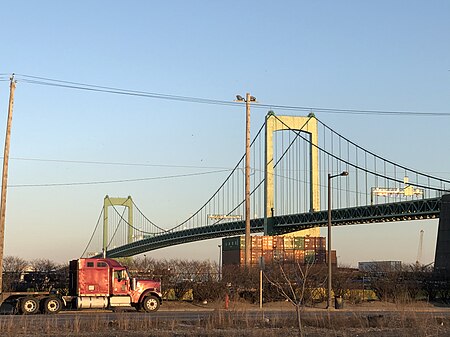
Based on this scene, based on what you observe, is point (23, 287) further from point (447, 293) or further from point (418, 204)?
point (418, 204)

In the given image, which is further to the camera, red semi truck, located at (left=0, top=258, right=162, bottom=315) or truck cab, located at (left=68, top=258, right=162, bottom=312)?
truck cab, located at (left=68, top=258, right=162, bottom=312)

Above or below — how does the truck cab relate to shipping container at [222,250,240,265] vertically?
below

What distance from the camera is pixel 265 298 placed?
40.8 m

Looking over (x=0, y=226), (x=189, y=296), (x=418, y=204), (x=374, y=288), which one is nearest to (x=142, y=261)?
(x=189, y=296)

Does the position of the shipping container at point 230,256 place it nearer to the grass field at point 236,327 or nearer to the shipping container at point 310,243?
the shipping container at point 310,243

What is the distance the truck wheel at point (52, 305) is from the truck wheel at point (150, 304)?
3623 millimetres

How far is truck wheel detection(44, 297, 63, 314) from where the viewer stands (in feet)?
106

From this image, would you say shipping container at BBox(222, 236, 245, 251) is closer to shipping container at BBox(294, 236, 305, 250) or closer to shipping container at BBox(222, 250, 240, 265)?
shipping container at BBox(222, 250, 240, 265)

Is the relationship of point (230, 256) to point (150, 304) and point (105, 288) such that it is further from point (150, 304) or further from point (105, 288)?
point (105, 288)

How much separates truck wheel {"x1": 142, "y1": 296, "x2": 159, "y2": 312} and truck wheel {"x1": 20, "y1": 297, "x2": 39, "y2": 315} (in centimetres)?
456

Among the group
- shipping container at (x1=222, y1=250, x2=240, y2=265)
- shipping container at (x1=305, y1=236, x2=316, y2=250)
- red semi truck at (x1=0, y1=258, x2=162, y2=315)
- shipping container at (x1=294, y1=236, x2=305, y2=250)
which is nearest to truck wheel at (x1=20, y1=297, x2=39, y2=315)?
red semi truck at (x1=0, y1=258, x2=162, y2=315)

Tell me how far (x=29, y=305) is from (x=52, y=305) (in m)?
0.94

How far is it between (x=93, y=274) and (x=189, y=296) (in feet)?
26.1

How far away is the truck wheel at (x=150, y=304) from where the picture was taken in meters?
33.7
